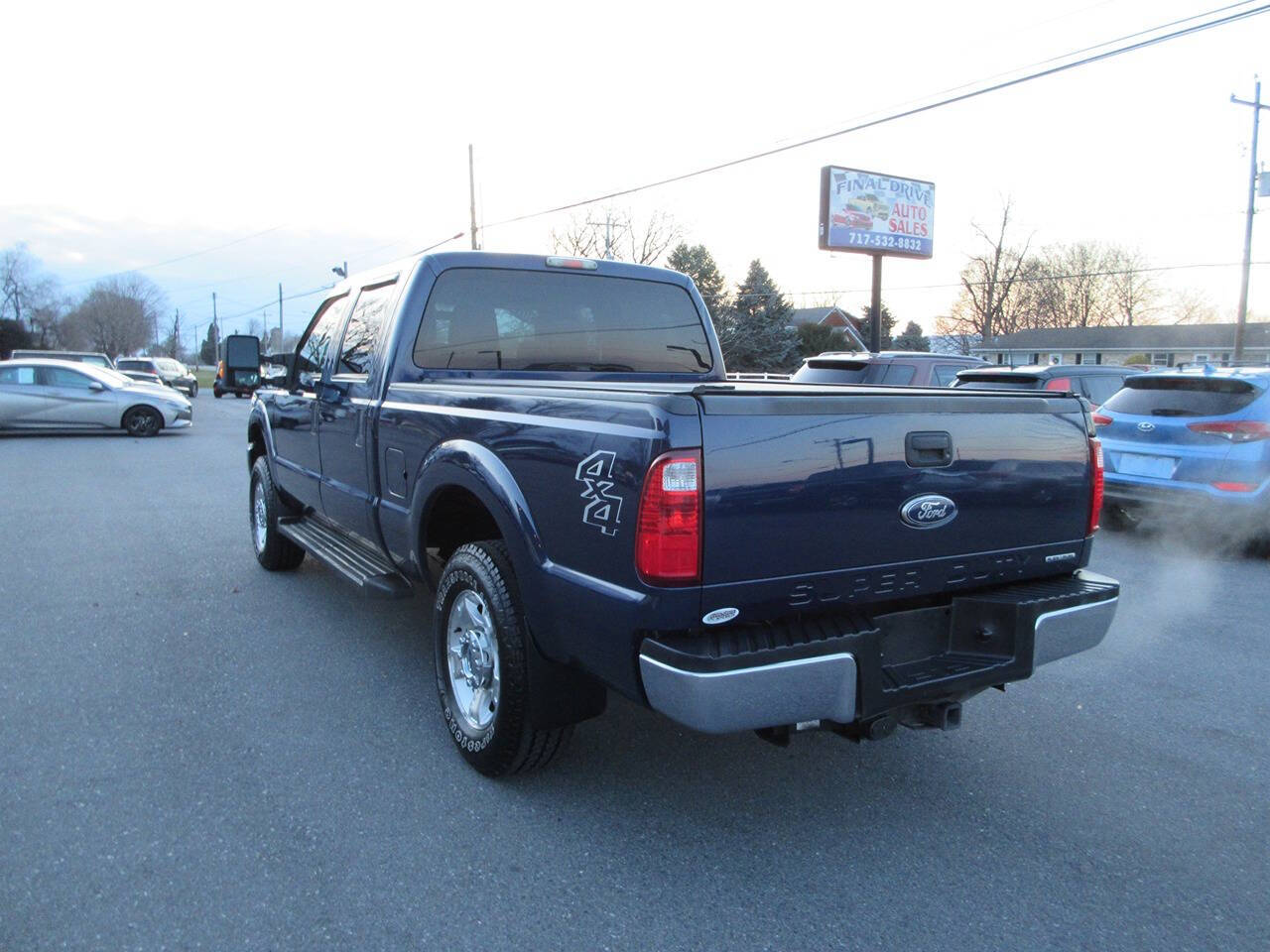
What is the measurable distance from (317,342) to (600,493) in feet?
12.4

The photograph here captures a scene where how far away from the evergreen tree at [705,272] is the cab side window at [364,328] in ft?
144

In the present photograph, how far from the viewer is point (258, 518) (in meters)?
7.09

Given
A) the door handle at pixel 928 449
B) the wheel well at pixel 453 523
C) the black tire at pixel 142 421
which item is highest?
the door handle at pixel 928 449

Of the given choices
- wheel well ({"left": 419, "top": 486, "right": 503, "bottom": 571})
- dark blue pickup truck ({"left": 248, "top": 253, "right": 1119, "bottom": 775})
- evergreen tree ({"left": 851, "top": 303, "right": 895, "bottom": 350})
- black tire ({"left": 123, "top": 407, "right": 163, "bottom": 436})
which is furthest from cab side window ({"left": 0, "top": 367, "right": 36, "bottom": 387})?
evergreen tree ({"left": 851, "top": 303, "right": 895, "bottom": 350})

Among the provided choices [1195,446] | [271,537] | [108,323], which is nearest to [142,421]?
[271,537]

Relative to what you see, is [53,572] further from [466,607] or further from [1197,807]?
[1197,807]

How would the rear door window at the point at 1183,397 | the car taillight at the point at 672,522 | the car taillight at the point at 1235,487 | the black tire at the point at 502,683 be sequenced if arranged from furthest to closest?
the rear door window at the point at 1183,397 < the car taillight at the point at 1235,487 < the black tire at the point at 502,683 < the car taillight at the point at 672,522

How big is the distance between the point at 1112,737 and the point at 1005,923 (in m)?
1.67

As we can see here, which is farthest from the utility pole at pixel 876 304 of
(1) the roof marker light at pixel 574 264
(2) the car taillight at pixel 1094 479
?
(2) the car taillight at pixel 1094 479

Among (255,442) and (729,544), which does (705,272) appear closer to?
(255,442)

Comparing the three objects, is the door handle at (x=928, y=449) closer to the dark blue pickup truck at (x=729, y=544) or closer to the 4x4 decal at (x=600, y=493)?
the dark blue pickup truck at (x=729, y=544)

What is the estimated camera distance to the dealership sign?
28125 mm

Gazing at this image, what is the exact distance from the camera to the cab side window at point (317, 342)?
565 cm

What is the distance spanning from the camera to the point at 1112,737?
4.02 meters
